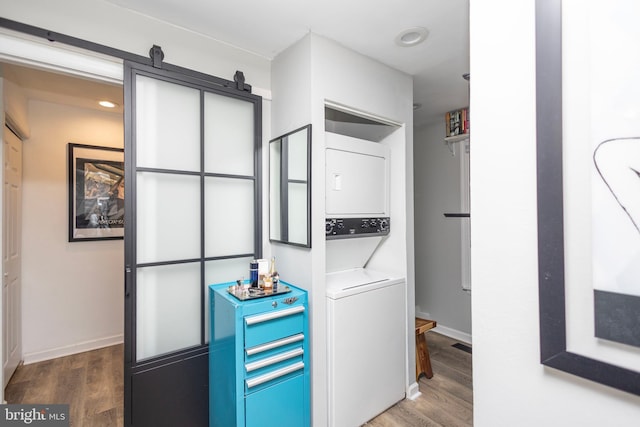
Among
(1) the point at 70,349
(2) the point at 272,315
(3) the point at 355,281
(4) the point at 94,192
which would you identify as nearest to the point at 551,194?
(2) the point at 272,315

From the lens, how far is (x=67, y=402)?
7.49 ft

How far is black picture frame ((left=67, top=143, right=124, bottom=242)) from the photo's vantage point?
310cm

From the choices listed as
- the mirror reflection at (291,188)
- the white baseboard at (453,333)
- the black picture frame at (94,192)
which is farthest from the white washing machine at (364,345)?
the black picture frame at (94,192)

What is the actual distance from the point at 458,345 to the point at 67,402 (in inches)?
146

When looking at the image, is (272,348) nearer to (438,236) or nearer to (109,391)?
(109,391)

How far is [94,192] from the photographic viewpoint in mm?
3221

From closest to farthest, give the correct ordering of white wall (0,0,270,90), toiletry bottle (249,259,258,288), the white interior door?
1. white wall (0,0,270,90)
2. toiletry bottle (249,259,258,288)
3. the white interior door

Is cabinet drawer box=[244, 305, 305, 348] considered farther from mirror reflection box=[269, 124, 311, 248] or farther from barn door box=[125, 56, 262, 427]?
barn door box=[125, 56, 262, 427]

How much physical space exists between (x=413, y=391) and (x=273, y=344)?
1.44m

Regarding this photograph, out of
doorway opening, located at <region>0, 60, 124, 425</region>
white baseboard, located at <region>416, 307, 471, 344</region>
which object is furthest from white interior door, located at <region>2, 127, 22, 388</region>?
white baseboard, located at <region>416, 307, 471, 344</region>

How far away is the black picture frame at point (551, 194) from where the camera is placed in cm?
64

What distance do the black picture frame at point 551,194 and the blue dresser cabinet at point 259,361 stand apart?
1.32m

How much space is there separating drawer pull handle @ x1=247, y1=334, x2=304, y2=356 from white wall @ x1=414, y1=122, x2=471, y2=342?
2.48 metres

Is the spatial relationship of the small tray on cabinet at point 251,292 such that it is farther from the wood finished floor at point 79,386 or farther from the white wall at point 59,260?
the white wall at point 59,260
